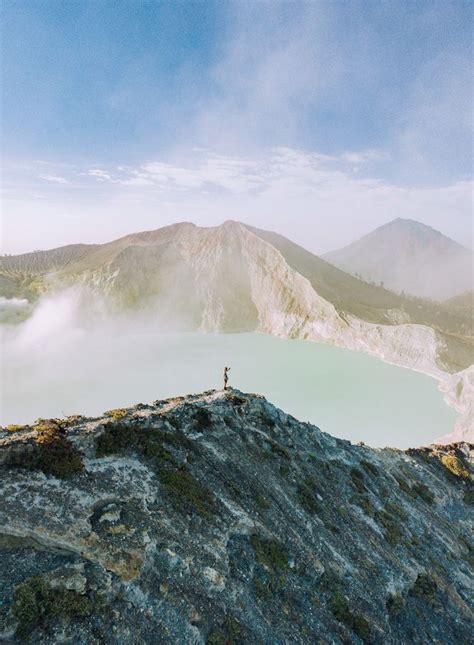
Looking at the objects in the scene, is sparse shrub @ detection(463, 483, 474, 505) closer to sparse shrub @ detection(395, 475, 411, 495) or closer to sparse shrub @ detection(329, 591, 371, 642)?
sparse shrub @ detection(395, 475, 411, 495)

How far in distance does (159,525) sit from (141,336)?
120 meters

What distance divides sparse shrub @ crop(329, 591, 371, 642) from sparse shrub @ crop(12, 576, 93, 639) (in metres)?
10.8

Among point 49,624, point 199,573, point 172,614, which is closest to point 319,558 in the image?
point 199,573

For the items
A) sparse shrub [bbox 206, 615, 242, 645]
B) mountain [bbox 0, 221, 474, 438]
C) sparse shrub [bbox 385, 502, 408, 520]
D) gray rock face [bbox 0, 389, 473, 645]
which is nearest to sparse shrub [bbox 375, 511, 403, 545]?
gray rock face [bbox 0, 389, 473, 645]

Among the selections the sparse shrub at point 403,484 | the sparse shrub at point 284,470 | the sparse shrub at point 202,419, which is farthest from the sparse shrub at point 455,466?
the sparse shrub at point 202,419

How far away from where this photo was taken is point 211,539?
13.4 metres

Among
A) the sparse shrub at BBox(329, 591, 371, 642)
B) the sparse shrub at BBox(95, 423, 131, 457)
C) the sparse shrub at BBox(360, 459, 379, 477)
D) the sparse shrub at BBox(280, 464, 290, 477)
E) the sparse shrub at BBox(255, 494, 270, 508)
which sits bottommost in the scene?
the sparse shrub at BBox(329, 591, 371, 642)

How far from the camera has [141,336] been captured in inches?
5032

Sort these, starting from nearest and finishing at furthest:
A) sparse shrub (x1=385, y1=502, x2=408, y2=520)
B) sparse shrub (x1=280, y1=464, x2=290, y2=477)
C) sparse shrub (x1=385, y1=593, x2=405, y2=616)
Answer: sparse shrub (x1=385, y1=593, x2=405, y2=616) < sparse shrub (x1=280, y1=464, x2=290, y2=477) < sparse shrub (x1=385, y1=502, x2=408, y2=520)

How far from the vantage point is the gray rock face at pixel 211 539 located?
9773 mm

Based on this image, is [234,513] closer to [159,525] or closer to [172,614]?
[159,525]

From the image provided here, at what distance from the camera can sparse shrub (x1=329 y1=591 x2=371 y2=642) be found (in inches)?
576

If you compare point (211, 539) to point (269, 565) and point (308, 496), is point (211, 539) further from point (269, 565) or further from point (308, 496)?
point (308, 496)

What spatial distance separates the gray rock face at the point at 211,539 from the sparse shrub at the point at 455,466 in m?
9.01
